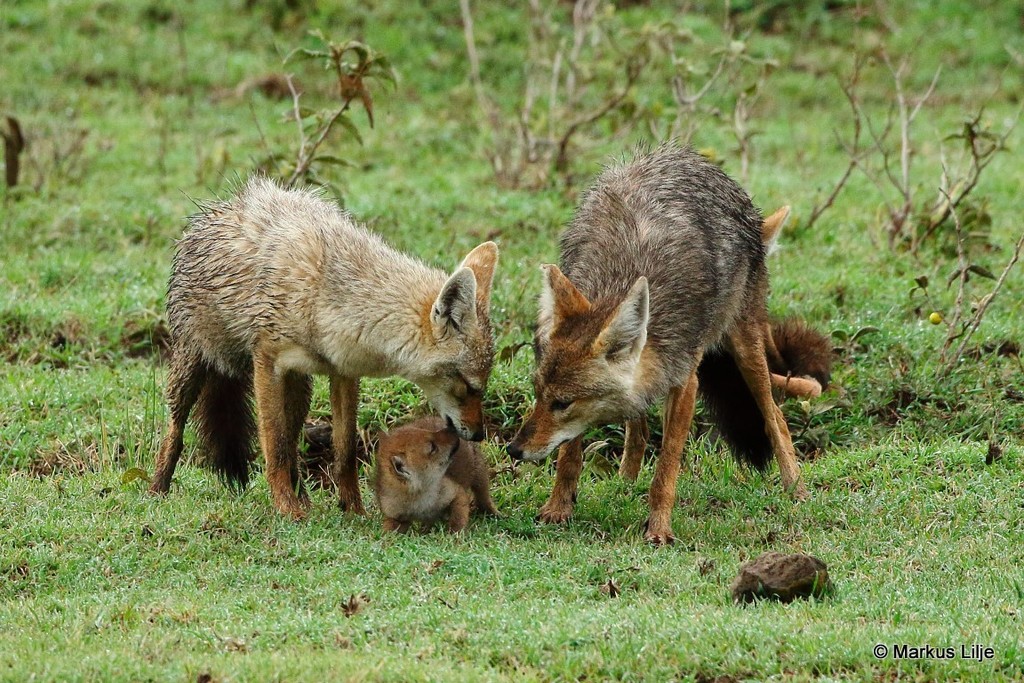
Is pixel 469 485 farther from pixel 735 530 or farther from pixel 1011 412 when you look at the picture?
pixel 1011 412

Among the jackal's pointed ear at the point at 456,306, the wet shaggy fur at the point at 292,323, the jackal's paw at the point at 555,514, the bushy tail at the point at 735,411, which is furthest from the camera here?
the bushy tail at the point at 735,411

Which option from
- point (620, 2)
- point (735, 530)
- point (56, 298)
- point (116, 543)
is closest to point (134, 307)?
point (56, 298)

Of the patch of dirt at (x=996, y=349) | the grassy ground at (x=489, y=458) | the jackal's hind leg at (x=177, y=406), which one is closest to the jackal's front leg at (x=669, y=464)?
the grassy ground at (x=489, y=458)

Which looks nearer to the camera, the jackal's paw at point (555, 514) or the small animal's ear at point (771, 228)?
the jackal's paw at point (555, 514)

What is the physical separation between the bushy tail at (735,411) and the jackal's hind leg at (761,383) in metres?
0.05

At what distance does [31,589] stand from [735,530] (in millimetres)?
3482

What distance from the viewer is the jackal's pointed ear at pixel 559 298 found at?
21.2 feet

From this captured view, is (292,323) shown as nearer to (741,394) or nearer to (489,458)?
(489,458)

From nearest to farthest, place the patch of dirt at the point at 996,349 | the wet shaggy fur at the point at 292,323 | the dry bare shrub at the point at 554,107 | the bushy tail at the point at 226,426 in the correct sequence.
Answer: the wet shaggy fur at the point at 292,323, the bushy tail at the point at 226,426, the patch of dirt at the point at 996,349, the dry bare shrub at the point at 554,107

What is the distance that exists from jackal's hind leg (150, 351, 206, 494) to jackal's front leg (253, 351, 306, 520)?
1.81 feet

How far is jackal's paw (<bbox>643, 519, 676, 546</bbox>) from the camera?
672cm

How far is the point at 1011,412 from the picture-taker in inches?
328

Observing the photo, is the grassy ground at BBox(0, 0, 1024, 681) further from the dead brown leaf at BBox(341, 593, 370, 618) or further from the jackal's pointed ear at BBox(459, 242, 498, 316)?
the jackal's pointed ear at BBox(459, 242, 498, 316)

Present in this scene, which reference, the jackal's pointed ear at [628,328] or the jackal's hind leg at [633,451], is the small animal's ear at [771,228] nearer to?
the jackal's hind leg at [633,451]
